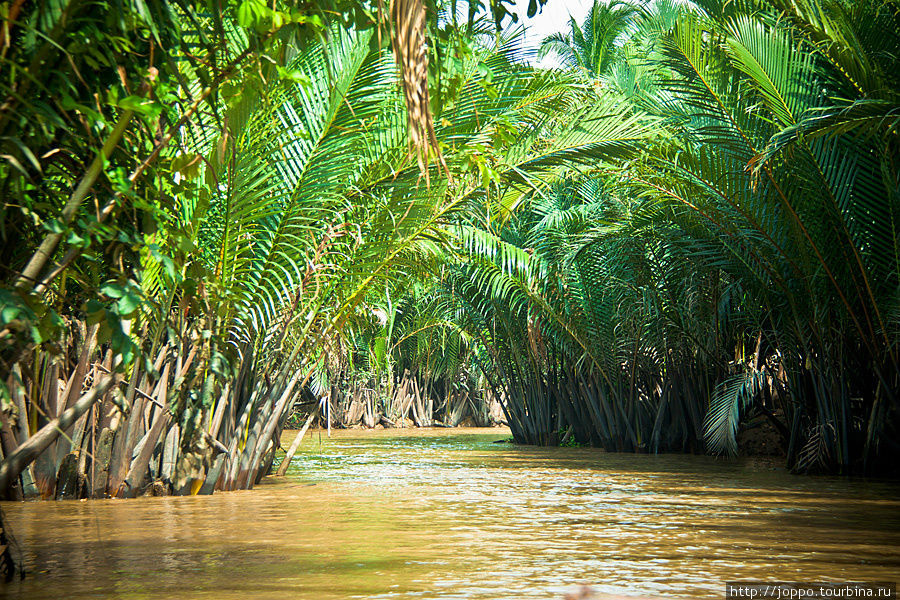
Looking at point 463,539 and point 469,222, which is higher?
point 469,222

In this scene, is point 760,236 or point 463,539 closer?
point 463,539

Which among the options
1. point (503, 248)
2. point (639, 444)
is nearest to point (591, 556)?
point (503, 248)

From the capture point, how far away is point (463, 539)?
492 cm

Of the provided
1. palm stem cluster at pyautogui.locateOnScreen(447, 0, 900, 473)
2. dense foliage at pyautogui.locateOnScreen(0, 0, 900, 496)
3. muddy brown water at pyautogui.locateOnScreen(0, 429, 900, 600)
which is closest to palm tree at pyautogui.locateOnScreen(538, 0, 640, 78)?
palm stem cluster at pyautogui.locateOnScreen(447, 0, 900, 473)

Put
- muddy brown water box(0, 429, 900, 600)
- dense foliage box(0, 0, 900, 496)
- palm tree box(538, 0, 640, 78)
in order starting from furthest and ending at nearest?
palm tree box(538, 0, 640, 78) < dense foliage box(0, 0, 900, 496) < muddy brown water box(0, 429, 900, 600)

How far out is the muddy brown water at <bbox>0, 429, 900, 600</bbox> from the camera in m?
3.74

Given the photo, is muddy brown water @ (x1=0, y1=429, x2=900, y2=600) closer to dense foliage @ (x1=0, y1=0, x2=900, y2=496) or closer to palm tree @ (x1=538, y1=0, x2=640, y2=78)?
dense foliage @ (x1=0, y1=0, x2=900, y2=496)

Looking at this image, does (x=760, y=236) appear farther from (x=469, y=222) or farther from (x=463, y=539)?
(x=463, y=539)

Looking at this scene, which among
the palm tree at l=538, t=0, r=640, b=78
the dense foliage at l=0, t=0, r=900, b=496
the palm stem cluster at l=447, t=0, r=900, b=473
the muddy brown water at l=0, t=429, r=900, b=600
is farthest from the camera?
the palm tree at l=538, t=0, r=640, b=78

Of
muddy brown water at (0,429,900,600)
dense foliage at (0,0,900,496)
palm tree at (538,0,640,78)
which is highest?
palm tree at (538,0,640,78)

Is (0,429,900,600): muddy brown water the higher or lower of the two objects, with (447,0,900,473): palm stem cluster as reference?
lower

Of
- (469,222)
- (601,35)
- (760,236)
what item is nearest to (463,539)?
(469,222)

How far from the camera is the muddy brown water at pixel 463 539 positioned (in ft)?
12.3

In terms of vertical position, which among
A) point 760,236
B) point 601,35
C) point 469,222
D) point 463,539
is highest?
point 601,35
